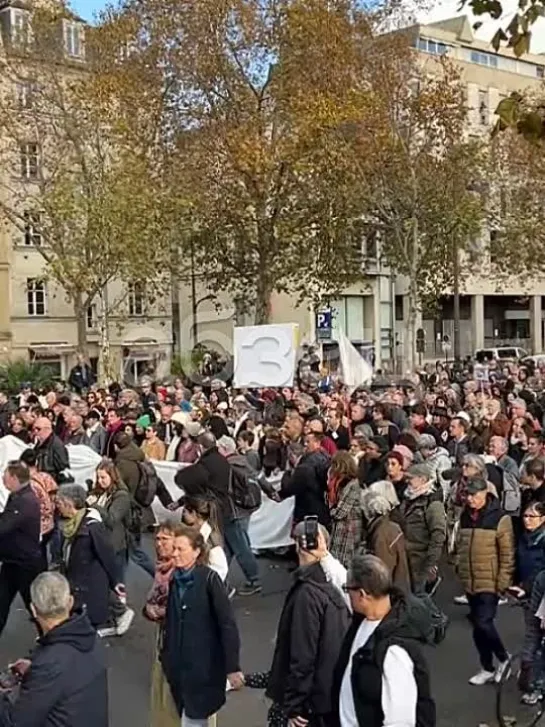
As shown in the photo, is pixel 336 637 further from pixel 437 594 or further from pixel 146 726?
pixel 437 594

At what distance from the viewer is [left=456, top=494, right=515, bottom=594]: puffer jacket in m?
7.63

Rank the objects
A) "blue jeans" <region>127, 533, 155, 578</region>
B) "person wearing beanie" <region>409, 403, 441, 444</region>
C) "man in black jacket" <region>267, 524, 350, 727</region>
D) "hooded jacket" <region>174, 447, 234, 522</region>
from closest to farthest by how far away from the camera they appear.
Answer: "man in black jacket" <region>267, 524, 350, 727</region> → "blue jeans" <region>127, 533, 155, 578</region> → "hooded jacket" <region>174, 447, 234, 522</region> → "person wearing beanie" <region>409, 403, 441, 444</region>

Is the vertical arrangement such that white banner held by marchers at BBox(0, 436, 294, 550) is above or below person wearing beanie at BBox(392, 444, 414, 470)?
below

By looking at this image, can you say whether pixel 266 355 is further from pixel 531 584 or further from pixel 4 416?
pixel 531 584

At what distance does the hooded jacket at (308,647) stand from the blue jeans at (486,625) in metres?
2.71

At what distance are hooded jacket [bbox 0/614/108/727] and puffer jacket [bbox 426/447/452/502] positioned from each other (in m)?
6.00

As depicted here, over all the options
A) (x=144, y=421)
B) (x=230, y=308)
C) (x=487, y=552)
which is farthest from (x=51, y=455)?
(x=230, y=308)

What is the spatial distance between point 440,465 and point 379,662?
270 inches

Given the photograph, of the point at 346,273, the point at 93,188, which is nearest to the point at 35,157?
the point at 93,188

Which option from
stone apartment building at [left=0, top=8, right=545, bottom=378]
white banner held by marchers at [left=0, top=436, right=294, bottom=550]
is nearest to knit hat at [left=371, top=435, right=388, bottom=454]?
white banner held by marchers at [left=0, top=436, right=294, bottom=550]

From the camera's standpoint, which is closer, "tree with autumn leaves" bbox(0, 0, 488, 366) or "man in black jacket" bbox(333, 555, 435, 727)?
"man in black jacket" bbox(333, 555, 435, 727)

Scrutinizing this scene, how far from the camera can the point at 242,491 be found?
1075 cm

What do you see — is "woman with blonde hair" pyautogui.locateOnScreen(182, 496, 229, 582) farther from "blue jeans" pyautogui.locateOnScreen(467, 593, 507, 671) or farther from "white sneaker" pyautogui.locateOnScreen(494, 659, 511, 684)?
"white sneaker" pyautogui.locateOnScreen(494, 659, 511, 684)

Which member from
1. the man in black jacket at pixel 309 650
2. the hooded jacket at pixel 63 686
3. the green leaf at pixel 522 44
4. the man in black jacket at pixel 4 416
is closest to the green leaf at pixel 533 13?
the green leaf at pixel 522 44
